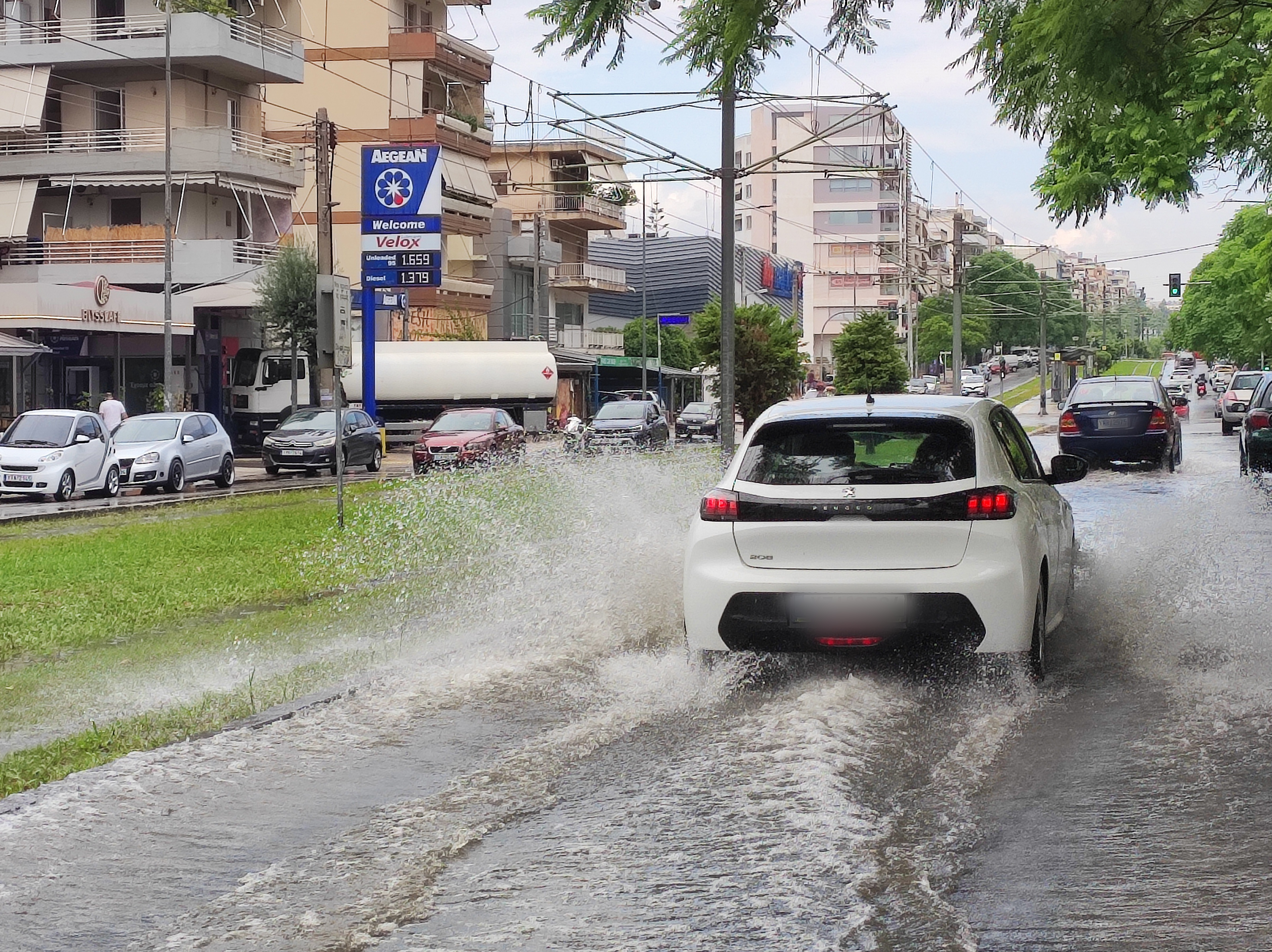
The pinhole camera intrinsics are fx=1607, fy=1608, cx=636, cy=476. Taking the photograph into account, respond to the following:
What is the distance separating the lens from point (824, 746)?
6652mm

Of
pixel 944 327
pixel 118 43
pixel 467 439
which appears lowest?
pixel 467 439

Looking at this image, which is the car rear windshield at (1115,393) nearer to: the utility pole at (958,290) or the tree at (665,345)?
the utility pole at (958,290)

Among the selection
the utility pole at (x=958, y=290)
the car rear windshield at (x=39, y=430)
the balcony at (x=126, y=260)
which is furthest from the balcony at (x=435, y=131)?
the car rear windshield at (x=39, y=430)

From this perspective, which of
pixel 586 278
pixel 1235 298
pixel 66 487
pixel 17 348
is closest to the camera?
pixel 66 487

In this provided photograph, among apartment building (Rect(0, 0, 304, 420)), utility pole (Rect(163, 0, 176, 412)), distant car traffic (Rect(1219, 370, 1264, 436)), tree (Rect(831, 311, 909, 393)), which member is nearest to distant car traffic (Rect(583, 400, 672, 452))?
utility pole (Rect(163, 0, 176, 412))

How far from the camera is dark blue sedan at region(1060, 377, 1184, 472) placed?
26.9m

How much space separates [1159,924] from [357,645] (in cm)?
669

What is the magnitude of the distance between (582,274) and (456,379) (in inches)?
1135

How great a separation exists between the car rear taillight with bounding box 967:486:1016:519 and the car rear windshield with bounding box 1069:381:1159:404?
20.4 meters

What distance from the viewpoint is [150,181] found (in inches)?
1969

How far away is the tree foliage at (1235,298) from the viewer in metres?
30.8

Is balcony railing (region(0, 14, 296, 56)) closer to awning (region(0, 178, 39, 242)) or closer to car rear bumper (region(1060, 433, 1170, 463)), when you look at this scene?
awning (region(0, 178, 39, 242))

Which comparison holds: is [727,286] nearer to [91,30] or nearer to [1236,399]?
[1236,399]

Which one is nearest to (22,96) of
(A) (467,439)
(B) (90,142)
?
(B) (90,142)
